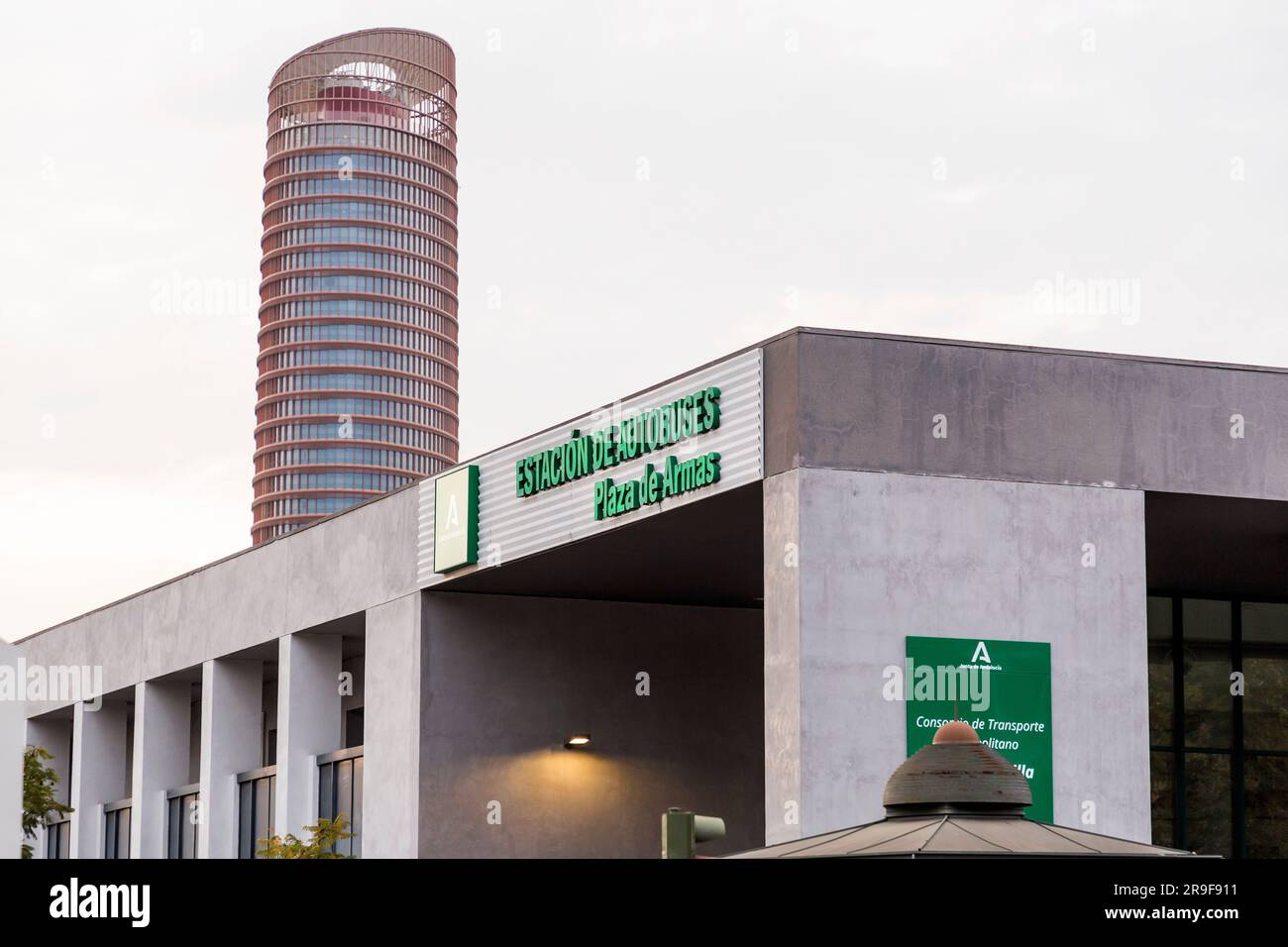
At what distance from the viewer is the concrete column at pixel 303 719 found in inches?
1308

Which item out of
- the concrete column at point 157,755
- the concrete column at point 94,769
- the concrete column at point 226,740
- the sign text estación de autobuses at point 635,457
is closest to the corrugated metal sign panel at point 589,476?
the sign text estación de autobuses at point 635,457

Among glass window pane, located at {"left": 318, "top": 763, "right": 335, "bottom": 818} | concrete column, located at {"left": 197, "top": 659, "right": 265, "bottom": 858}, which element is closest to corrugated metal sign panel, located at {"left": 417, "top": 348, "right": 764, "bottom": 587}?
glass window pane, located at {"left": 318, "top": 763, "right": 335, "bottom": 818}

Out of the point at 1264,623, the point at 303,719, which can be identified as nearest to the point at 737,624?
the point at 303,719

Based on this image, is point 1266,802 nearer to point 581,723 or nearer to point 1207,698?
point 1207,698

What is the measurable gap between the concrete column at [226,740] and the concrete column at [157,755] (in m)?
2.33

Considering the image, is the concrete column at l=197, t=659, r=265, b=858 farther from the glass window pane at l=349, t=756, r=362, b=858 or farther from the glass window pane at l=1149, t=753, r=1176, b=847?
the glass window pane at l=1149, t=753, r=1176, b=847

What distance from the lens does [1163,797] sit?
29.2m

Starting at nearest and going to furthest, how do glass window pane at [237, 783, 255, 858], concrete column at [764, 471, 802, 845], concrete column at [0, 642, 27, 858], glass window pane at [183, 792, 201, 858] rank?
concrete column at [0, 642, 27, 858]
concrete column at [764, 471, 802, 845]
glass window pane at [237, 783, 255, 858]
glass window pane at [183, 792, 201, 858]

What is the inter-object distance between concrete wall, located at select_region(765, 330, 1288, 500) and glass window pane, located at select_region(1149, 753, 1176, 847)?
6.42 meters

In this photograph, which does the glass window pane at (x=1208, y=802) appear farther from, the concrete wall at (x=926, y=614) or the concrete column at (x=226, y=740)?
the concrete column at (x=226, y=740)

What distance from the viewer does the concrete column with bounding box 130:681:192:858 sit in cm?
3891
